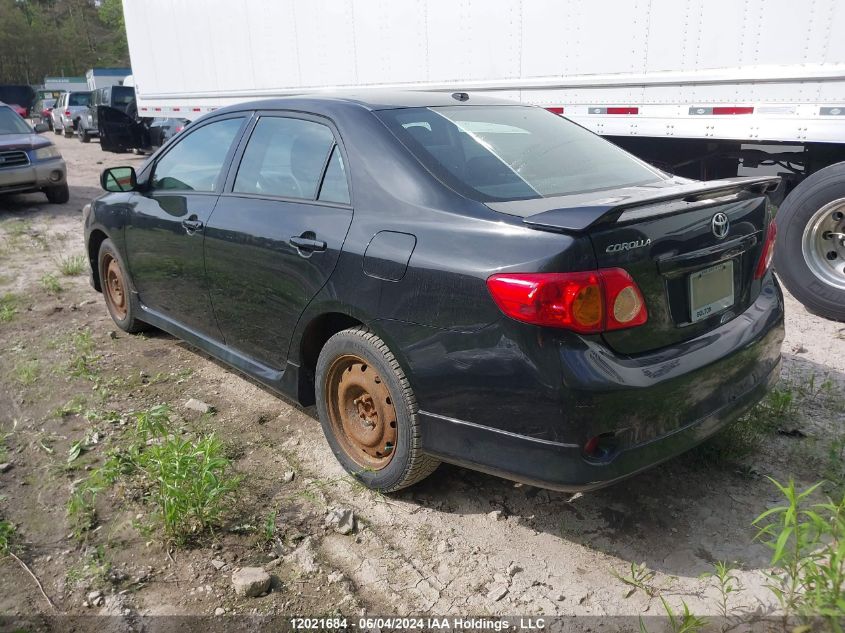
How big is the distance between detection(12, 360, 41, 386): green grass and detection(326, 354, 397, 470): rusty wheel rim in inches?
90.5

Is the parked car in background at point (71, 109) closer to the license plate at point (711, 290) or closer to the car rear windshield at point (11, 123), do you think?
the car rear windshield at point (11, 123)

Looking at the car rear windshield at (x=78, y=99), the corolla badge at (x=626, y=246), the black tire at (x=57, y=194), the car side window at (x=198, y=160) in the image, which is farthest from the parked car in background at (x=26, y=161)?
the car rear windshield at (x=78, y=99)

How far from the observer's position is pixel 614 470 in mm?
2275

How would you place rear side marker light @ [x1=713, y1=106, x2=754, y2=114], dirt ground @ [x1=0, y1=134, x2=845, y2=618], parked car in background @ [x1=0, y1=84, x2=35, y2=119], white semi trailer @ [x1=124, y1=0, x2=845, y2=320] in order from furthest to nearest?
parked car in background @ [x1=0, y1=84, x2=35, y2=119]
rear side marker light @ [x1=713, y1=106, x2=754, y2=114]
white semi trailer @ [x1=124, y1=0, x2=845, y2=320]
dirt ground @ [x1=0, y1=134, x2=845, y2=618]

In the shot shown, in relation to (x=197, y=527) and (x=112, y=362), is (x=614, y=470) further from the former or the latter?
(x=112, y=362)

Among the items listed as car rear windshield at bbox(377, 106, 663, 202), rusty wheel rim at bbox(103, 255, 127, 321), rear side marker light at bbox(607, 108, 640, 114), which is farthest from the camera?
rear side marker light at bbox(607, 108, 640, 114)

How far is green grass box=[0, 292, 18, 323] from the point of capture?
5.43 metres

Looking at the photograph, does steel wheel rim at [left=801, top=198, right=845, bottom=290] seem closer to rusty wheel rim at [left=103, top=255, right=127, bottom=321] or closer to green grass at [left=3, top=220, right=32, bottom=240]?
rusty wheel rim at [left=103, top=255, right=127, bottom=321]

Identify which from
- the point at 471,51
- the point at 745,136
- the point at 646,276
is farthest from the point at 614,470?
the point at 471,51

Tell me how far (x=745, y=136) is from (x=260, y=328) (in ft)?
13.4

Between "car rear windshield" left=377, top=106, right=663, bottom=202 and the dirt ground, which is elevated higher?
"car rear windshield" left=377, top=106, right=663, bottom=202

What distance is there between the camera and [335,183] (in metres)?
3.03

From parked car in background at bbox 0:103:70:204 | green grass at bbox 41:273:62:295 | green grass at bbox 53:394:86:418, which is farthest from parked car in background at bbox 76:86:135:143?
green grass at bbox 53:394:86:418

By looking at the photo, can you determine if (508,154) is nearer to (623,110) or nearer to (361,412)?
(361,412)
